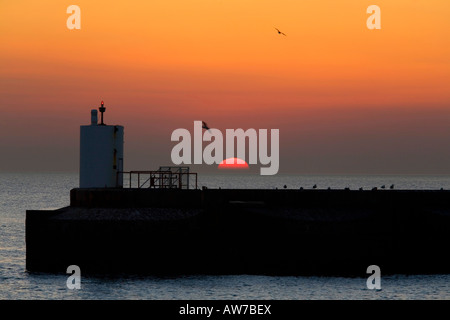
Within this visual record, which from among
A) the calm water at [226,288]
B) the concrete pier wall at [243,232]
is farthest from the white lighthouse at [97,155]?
the calm water at [226,288]

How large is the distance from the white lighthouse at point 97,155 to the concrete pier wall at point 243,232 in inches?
93.7

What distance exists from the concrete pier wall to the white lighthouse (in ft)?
7.81

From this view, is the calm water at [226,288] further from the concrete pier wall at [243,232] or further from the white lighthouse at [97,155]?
the white lighthouse at [97,155]

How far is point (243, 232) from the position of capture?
3550cm

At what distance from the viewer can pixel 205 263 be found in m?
34.9

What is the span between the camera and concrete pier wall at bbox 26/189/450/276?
34156mm

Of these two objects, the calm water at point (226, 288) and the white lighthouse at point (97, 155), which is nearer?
the calm water at point (226, 288)

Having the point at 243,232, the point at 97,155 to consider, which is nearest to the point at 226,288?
the point at 243,232

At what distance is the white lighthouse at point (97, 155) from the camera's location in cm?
3991

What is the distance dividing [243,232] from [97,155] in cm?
1021

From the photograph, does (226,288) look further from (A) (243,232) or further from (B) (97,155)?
(B) (97,155)

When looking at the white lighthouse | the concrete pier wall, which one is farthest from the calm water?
the white lighthouse
